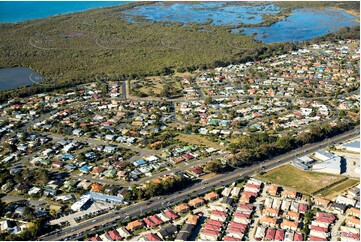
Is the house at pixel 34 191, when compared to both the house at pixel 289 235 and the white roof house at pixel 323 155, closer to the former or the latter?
the house at pixel 289 235

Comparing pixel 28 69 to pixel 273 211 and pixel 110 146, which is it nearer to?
pixel 110 146

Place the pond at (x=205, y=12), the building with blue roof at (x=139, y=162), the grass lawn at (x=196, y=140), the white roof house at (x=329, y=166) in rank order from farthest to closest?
1. the pond at (x=205, y=12)
2. the grass lawn at (x=196, y=140)
3. the building with blue roof at (x=139, y=162)
4. the white roof house at (x=329, y=166)

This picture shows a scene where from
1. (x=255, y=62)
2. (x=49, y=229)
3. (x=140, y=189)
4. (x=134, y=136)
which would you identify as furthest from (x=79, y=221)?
(x=255, y=62)

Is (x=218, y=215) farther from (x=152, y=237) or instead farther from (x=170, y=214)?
(x=152, y=237)

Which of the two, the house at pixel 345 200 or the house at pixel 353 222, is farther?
the house at pixel 345 200

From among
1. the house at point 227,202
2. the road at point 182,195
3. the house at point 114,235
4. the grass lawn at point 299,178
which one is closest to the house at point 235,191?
the house at point 227,202

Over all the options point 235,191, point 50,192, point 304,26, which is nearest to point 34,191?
point 50,192

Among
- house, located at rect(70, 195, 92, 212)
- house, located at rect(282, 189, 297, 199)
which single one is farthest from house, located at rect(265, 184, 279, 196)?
house, located at rect(70, 195, 92, 212)
